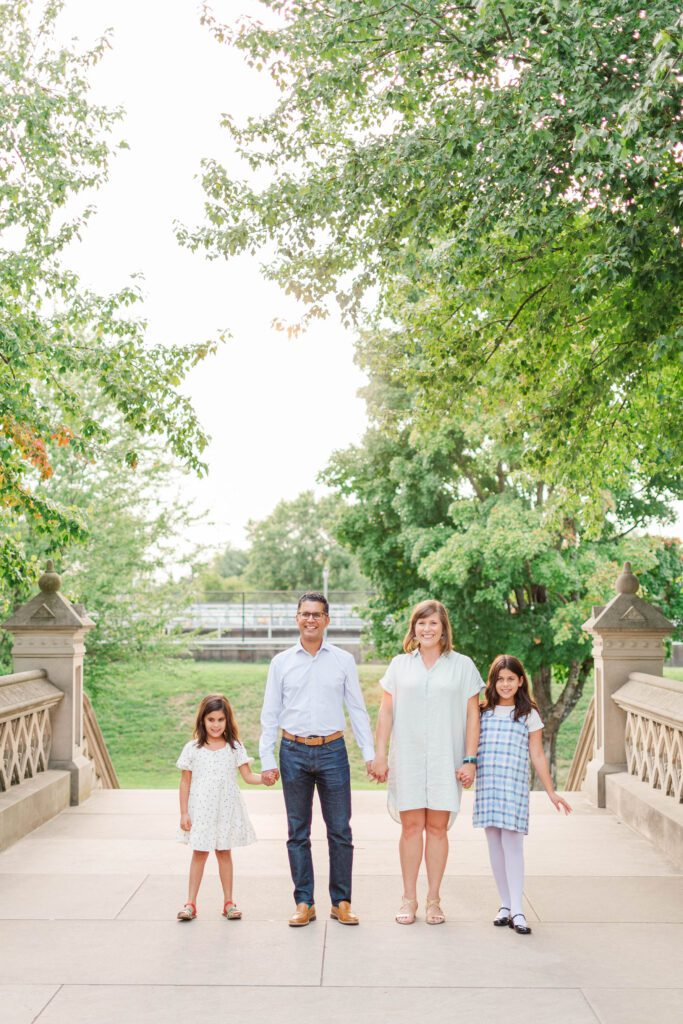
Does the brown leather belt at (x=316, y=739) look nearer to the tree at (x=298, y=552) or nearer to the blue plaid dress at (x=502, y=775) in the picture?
the blue plaid dress at (x=502, y=775)

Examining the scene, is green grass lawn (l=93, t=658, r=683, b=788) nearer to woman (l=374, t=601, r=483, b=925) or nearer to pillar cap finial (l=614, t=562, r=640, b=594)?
pillar cap finial (l=614, t=562, r=640, b=594)

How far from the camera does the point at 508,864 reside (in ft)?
18.8

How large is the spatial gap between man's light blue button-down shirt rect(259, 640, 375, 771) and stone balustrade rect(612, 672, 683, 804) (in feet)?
10.7

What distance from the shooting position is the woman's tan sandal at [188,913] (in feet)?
18.8

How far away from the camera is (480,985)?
4.67m

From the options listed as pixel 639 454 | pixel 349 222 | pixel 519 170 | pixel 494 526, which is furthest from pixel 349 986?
pixel 494 526

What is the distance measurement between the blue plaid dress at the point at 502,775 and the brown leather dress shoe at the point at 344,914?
83cm

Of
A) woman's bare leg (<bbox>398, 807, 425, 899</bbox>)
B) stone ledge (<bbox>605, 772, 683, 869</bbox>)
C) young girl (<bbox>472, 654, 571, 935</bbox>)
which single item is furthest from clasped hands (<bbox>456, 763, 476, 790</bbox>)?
stone ledge (<bbox>605, 772, 683, 869</bbox>)

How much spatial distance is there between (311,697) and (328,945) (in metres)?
1.26

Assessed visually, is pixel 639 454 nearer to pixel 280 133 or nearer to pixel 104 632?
pixel 280 133

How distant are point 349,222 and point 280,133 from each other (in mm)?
1328

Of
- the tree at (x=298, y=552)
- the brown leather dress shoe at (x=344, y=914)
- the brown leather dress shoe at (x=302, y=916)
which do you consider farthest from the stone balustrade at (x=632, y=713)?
the tree at (x=298, y=552)

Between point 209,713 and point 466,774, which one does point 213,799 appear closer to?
point 209,713

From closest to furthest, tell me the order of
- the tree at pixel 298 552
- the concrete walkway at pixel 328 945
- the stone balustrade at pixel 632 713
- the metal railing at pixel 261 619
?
1. the concrete walkway at pixel 328 945
2. the stone balustrade at pixel 632 713
3. the metal railing at pixel 261 619
4. the tree at pixel 298 552
